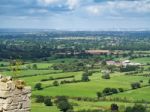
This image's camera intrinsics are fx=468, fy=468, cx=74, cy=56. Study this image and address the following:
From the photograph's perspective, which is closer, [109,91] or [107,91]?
[107,91]

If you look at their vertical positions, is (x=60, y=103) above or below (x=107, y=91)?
above

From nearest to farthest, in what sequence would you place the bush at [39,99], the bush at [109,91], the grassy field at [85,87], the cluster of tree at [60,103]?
the cluster of tree at [60,103]
the grassy field at [85,87]
the bush at [39,99]
the bush at [109,91]

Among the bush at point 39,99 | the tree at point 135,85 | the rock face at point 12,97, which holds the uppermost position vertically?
the rock face at point 12,97

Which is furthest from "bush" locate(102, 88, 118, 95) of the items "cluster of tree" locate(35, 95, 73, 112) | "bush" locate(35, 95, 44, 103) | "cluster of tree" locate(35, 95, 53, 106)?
"bush" locate(35, 95, 44, 103)

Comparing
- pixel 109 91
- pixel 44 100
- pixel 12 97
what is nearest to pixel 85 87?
pixel 109 91

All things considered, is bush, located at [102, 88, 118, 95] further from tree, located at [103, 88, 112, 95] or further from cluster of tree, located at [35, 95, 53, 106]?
cluster of tree, located at [35, 95, 53, 106]

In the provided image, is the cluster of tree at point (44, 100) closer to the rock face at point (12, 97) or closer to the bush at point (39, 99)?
the bush at point (39, 99)

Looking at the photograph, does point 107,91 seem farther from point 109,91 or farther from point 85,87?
point 85,87

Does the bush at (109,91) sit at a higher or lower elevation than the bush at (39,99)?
lower

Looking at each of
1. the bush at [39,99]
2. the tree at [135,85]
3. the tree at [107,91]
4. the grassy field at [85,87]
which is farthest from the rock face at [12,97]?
the tree at [135,85]
